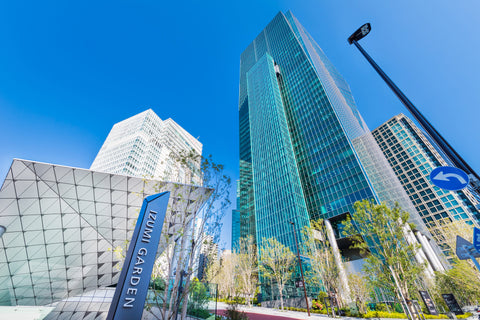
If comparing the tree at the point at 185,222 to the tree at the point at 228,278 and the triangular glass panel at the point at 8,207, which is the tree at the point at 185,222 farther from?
the tree at the point at 228,278

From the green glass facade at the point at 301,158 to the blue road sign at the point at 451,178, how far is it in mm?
42185

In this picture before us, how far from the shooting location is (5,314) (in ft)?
51.3

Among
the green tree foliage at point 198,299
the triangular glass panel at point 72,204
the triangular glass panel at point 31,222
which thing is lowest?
the green tree foliage at point 198,299

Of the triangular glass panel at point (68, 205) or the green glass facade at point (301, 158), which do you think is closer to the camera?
the triangular glass panel at point (68, 205)

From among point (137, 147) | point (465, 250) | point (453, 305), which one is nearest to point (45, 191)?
point (465, 250)

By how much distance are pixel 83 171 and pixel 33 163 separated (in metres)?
2.60

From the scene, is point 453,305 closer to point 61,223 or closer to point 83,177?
point 83,177

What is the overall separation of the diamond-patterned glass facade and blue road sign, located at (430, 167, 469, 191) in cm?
995

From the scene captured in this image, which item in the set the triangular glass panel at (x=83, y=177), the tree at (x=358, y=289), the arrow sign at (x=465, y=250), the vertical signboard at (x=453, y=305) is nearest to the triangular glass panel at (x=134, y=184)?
the triangular glass panel at (x=83, y=177)

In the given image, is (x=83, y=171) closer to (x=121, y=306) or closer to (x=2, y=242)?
(x=2, y=242)

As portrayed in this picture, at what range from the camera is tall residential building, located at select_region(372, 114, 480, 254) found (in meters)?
63.8

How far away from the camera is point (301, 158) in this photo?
60.4 m

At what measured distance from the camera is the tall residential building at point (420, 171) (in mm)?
63812

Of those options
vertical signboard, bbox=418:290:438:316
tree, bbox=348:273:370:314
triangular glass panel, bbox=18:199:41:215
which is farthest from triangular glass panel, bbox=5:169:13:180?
tree, bbox=348:273:370:314
